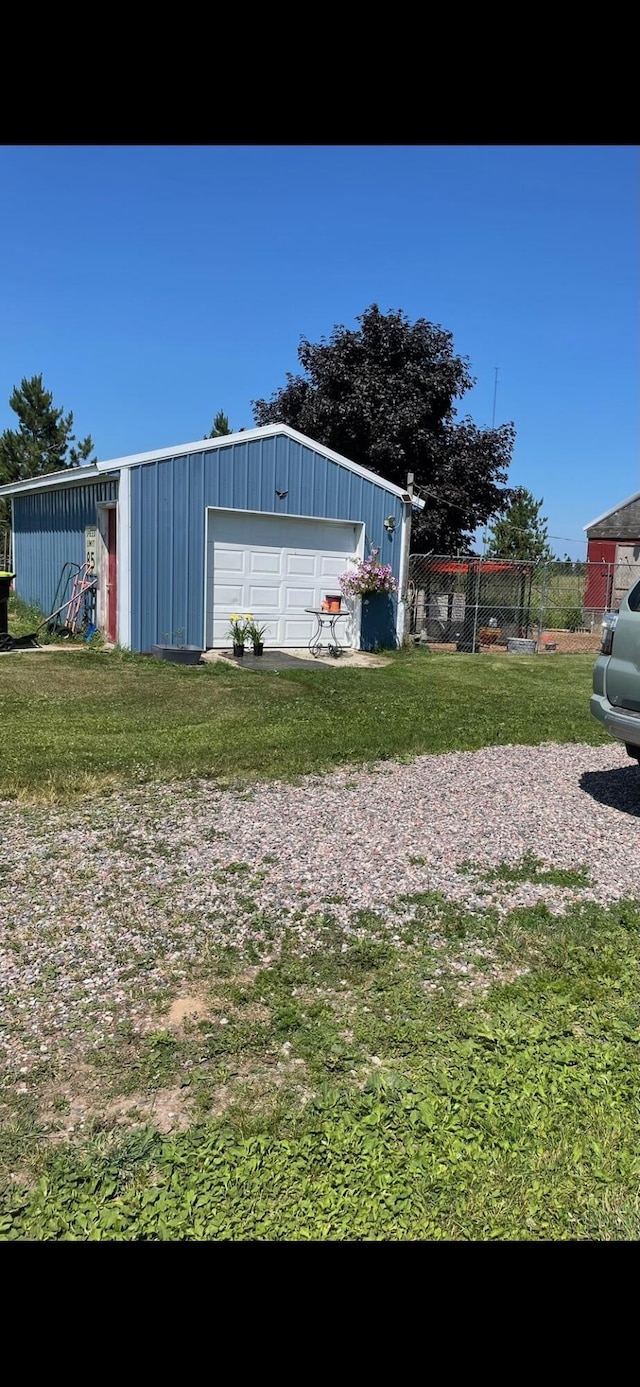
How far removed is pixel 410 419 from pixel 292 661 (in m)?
10.7

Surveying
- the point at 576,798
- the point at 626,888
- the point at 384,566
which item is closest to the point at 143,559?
the point at 384,566

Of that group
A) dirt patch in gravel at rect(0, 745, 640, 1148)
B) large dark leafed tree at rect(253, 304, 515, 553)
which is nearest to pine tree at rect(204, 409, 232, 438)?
large dark leafed tree at rect(253, 304, 515, 553)

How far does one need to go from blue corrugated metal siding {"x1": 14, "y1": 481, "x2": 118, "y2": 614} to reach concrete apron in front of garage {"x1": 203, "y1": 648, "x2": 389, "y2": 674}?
9.71 ft

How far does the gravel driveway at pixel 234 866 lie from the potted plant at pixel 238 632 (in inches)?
261

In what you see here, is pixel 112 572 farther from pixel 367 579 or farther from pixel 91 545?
pixel 367 579

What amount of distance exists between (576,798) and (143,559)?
8021 mm

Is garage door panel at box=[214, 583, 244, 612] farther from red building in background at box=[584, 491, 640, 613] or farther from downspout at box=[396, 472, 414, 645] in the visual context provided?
red building in background at box=[584, 491, 640, 613]

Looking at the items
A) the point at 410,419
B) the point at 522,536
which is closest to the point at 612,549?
the point at 522,536

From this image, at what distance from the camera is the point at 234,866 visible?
3.96m

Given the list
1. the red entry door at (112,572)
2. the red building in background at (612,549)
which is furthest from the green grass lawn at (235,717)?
the red building in background at (612,549)
